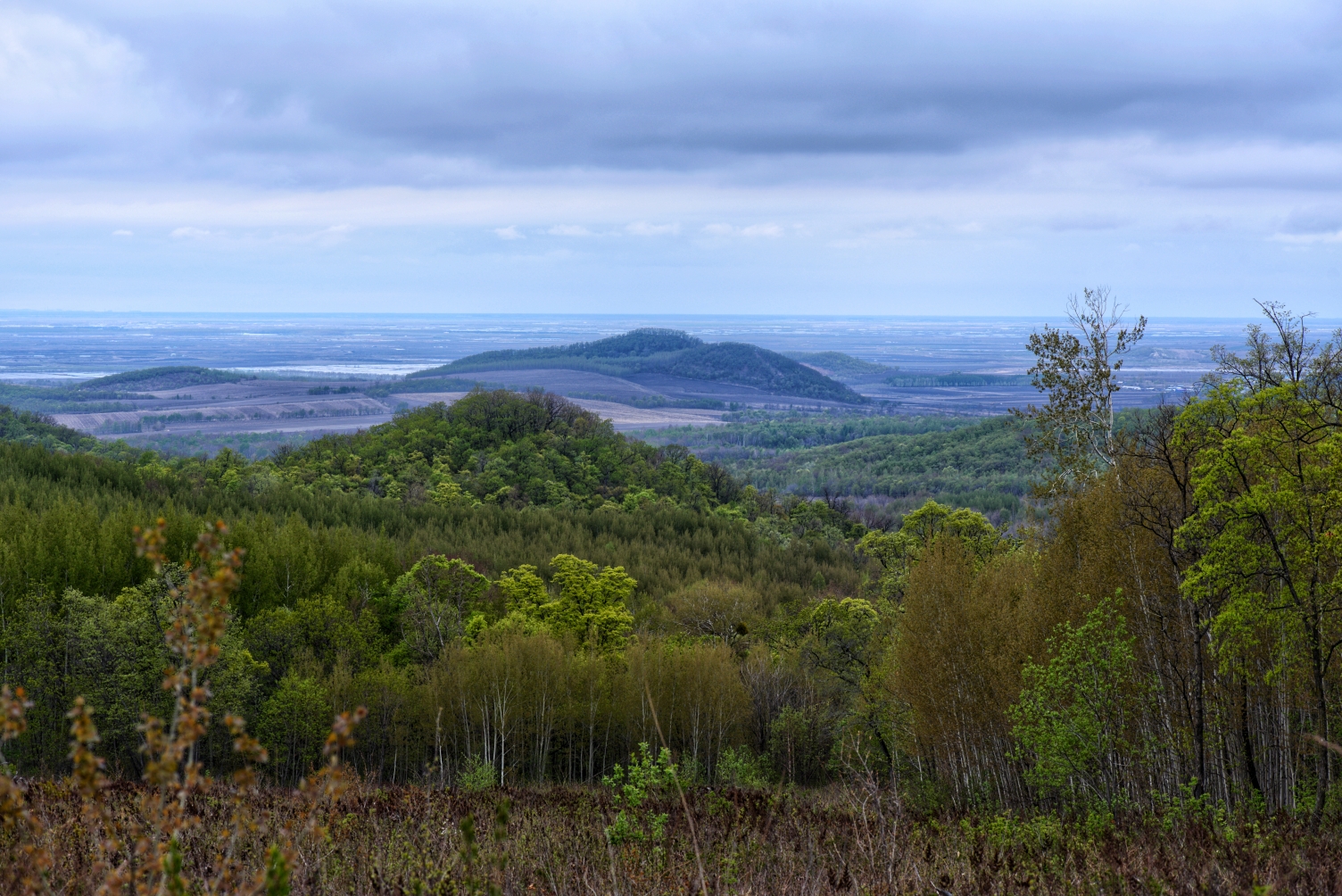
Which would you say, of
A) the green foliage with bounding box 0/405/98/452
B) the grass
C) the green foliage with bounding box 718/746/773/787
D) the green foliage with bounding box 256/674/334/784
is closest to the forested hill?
the green foliage with bounding box 0/405/98/452

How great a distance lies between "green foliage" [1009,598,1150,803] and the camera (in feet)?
73.2

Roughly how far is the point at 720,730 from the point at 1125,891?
3733cm

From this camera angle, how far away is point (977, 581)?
3366cm

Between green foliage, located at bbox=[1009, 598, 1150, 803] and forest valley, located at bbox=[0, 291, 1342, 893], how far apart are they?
5.4 inches

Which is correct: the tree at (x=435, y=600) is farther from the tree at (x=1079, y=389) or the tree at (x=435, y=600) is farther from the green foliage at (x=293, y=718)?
the tree at (x=1079, y=389)

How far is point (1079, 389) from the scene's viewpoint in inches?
1197

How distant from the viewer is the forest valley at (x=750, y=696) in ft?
24.9

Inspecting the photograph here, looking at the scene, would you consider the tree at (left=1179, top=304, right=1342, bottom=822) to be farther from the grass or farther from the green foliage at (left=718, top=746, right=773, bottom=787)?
the green foliage at (left=718, top=746, right=773, bottom=787)

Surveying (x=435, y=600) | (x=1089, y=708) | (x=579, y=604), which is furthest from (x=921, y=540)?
(x=1089, y=708)

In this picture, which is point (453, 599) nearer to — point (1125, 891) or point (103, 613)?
point (103, 613)

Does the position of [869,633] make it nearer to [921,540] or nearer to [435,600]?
[921,540]

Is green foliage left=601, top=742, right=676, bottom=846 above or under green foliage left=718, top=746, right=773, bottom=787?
above

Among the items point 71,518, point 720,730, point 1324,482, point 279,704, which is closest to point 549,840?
point 1324,482

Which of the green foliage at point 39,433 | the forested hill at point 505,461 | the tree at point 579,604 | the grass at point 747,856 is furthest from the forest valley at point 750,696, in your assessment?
the green foliage at point 39,433
